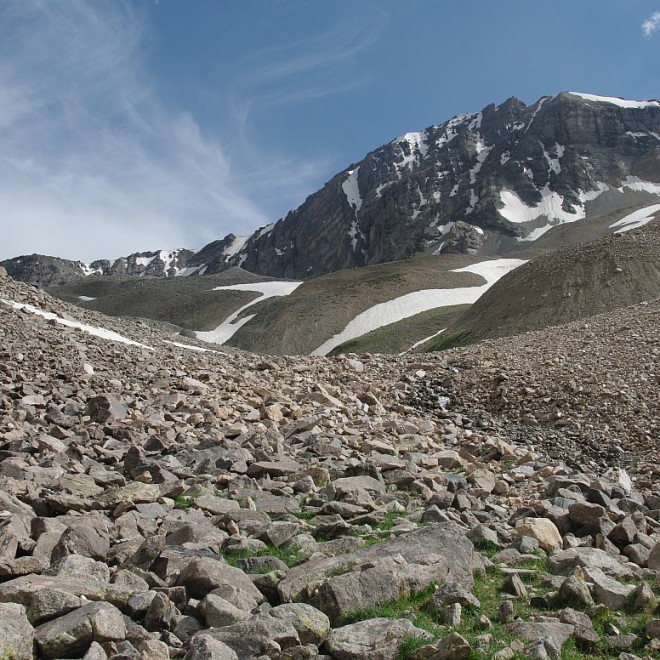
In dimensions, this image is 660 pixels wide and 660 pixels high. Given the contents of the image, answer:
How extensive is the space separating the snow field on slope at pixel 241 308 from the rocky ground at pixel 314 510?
65077 millimetres

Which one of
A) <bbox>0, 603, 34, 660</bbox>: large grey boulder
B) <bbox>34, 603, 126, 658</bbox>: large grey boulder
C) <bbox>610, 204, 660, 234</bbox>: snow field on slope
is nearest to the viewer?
<bbox>0, 603, 34, 660</bbox>: large grey boulder

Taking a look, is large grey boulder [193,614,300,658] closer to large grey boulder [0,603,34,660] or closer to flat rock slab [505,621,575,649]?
large grey boulder [0,603,34,660]

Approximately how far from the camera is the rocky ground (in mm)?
5359

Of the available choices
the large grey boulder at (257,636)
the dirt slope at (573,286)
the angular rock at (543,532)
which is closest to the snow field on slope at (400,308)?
the dirt slope at (573,286)

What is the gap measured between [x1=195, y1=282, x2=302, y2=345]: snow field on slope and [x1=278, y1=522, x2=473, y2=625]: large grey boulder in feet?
243

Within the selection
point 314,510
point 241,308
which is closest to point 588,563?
point 314,510

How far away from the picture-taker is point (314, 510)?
900 cm

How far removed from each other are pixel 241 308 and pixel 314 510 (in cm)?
11075

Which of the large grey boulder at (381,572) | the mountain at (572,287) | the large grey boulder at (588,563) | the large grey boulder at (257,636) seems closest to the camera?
the large grey boulder at (257,636)

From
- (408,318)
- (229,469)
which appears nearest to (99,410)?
(229,469)

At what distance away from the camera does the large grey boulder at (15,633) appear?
4.61 metres

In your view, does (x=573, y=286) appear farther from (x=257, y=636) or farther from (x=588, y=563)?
(x=257, y=636)

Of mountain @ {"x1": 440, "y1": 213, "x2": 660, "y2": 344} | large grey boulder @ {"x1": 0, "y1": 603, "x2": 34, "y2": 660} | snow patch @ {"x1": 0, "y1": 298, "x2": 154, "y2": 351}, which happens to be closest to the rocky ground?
large grey boulder @ {"x1": 0, "y1": 603, "x2": 34, "y2": 660}

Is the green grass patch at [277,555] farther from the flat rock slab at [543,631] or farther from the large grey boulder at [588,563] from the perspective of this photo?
the large grey boulder at [588,563]
